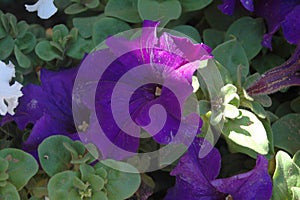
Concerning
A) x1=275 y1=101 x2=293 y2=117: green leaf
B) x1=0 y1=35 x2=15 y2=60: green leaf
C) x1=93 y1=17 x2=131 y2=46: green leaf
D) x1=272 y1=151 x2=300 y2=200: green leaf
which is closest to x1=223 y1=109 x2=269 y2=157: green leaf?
x1=272 y1=151 x2=300 y2=200: green leaf

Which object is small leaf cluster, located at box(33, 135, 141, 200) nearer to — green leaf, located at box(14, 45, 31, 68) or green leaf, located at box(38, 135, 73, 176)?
green leaf, located at box(38, 135, 73, 176)

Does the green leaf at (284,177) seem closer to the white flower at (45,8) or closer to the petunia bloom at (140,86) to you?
the petunia bloom at (140,86)

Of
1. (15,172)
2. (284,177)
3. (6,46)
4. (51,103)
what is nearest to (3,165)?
(15,172)

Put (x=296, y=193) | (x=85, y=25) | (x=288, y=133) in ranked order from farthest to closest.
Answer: (x=85, y=25)
(x=288, y=133)
(x=296, y=193)

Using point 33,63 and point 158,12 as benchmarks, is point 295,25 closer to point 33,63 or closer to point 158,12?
point 158,12

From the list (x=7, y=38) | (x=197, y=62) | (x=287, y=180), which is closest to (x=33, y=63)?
(x=7, y=38)

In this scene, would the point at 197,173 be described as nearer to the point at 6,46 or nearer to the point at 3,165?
the point at 3,165
